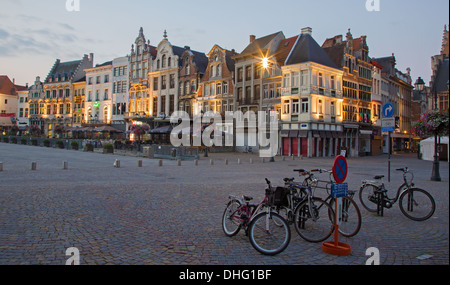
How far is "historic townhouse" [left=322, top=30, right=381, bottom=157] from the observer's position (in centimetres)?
4475

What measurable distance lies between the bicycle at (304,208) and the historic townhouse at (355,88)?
40.7 meters

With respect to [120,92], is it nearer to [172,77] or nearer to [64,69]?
[172,77]

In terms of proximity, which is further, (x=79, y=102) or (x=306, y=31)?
(x=79, y=102)

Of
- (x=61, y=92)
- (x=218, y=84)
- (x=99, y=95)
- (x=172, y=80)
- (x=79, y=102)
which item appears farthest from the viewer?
(x=61, y=92)

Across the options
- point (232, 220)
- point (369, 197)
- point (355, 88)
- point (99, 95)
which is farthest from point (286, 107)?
point (99, 95)

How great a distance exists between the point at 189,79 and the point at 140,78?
11152 mm

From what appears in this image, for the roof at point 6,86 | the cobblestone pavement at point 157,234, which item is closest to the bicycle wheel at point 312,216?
the cobblestone pavement at point 157,234

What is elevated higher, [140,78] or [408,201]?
[140,78]

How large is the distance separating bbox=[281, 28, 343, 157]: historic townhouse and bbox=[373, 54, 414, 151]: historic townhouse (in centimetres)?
1686

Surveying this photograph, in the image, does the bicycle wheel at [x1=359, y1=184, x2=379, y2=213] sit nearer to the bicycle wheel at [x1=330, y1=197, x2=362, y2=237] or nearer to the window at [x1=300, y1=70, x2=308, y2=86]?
the bicycle wheel at [x1=330, y1=197, x2=362, y2=237]

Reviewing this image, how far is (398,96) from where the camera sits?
60.3 meters

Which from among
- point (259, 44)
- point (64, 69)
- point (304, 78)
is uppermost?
point (64, 69)

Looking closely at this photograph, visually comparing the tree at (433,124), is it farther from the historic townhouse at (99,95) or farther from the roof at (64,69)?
the roof at (64,69)

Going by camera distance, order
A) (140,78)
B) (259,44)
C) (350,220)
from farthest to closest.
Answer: (140,78)
(259,44)
(350,220)
